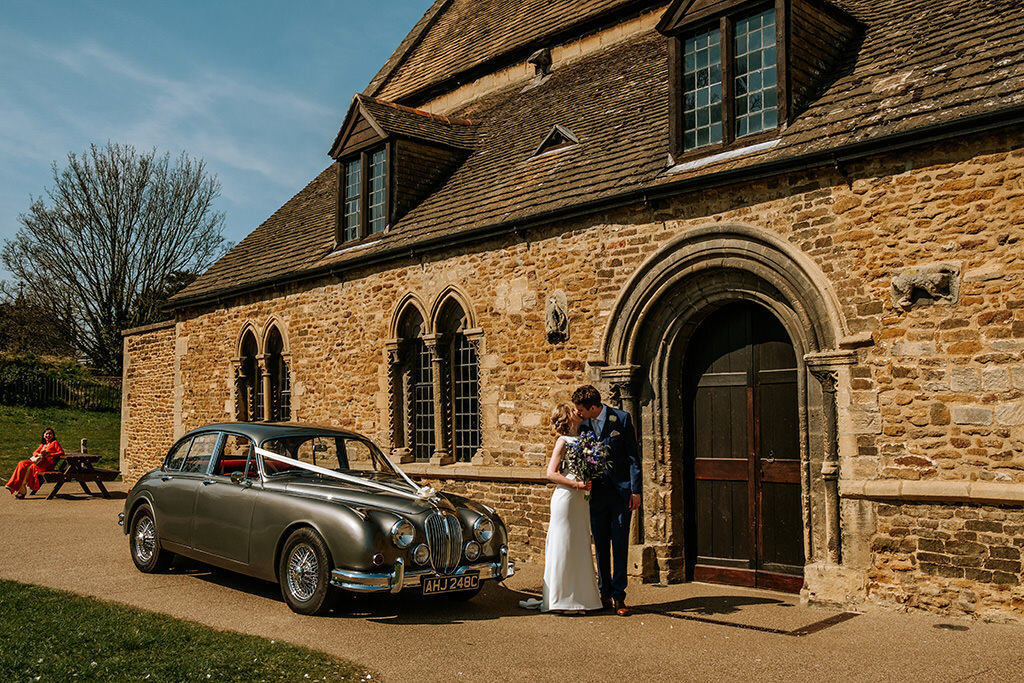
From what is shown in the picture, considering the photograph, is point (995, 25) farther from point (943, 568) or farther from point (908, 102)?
point (943, 568)

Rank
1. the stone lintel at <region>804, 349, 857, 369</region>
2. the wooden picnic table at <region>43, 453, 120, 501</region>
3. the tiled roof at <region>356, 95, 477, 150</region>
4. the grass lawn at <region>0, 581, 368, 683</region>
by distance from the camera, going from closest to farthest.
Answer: the grass lawn at <region>0, 581, 368, 683</region>, the stone lintel at <region>804, 349, 857, 369</region>, the tiled roof at <region>356, 95, 477, 150</region>, the wooden picnic table at <region>43, 453, 120, 501</region>

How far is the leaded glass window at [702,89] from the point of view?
9797 mm

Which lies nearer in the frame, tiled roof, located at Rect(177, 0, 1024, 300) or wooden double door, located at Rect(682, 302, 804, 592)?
tiled roof, located at Rect(177, 0, 1024, 300)

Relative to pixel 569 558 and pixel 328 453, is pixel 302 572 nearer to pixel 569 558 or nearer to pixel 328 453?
pixel 328 453

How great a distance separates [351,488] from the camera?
306 inches

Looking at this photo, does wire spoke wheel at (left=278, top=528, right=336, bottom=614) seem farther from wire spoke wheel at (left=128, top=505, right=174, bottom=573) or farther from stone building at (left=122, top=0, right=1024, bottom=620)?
stone building at (left=122, top=0, right=1024, bottom=620)

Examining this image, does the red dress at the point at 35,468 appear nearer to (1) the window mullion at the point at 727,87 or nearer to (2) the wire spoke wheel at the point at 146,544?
(2) the wire spoke wheel at the point at 146,544

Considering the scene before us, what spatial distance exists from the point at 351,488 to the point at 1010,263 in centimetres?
583

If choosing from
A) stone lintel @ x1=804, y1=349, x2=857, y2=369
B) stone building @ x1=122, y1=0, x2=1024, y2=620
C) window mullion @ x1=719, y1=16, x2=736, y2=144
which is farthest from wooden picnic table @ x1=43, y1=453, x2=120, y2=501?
stone lintel @ x1=804, y1=349, x2=857, y2=369

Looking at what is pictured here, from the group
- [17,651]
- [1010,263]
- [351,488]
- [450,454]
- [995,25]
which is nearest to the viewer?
[17,651]

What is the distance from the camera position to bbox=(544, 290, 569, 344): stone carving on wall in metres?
10.5

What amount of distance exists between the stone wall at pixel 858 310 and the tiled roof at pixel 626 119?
0.39 metres

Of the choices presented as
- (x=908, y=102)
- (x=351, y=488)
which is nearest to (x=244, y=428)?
(x=351, y=488)

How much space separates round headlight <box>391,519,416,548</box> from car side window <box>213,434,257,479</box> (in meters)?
2.07
